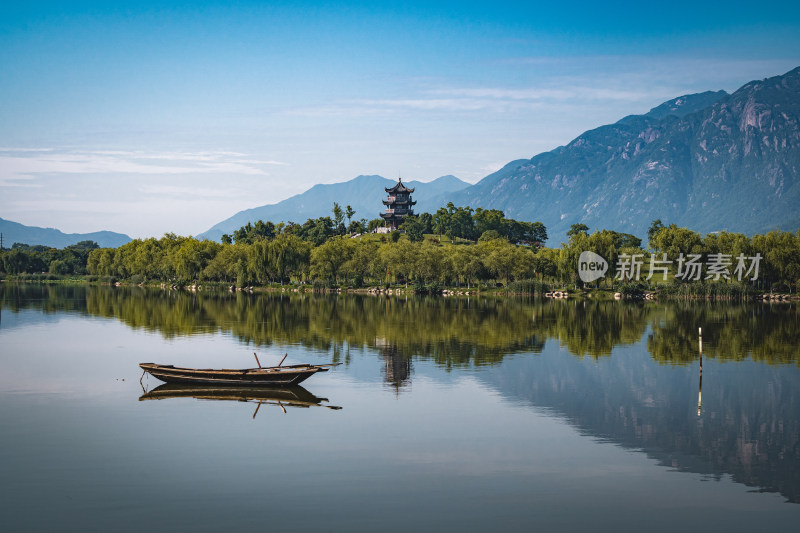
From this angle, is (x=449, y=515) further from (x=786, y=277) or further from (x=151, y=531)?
(x=786, y=277)

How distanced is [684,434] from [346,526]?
10973mm

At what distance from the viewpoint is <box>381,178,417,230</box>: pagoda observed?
159750 mm

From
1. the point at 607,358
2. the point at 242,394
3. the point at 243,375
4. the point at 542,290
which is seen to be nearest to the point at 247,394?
the point at 242,394

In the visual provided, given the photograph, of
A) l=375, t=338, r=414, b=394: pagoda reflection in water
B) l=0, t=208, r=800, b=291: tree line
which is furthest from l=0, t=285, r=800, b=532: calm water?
l=0, t=208, r=800, b=291: tree line

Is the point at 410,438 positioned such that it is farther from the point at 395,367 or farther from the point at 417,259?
the point at 417,259

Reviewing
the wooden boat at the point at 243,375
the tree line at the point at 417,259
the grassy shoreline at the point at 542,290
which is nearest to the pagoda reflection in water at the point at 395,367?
the wooden boat at the point at 243,375

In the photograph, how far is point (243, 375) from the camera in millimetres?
23734

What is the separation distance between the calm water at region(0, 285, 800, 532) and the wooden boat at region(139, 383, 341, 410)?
0.46 feet

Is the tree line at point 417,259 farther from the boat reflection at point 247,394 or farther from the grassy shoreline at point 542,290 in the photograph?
the boat reflection at point 247,394

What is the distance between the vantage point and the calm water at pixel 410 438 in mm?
13320

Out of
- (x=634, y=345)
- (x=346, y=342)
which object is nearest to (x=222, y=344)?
(x=346, y=342)

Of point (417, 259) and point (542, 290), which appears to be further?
point (417, 259)

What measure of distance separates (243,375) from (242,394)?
695 millimetres

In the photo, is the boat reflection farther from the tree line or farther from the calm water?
the tree line
